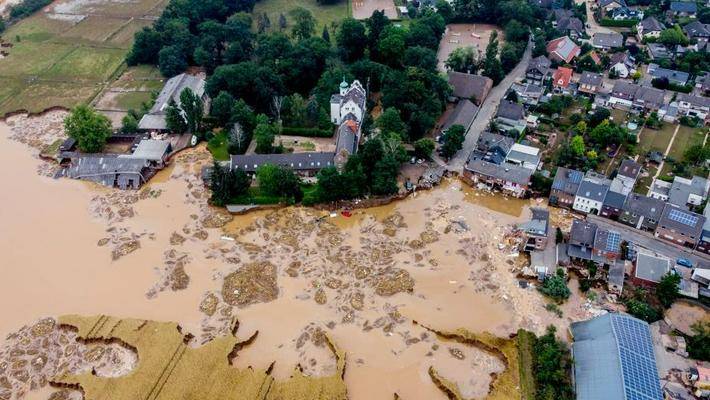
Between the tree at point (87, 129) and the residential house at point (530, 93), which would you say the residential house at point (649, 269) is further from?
the tree at point (87, 129)

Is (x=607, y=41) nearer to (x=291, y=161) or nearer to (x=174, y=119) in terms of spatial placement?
(x=291, y=161)

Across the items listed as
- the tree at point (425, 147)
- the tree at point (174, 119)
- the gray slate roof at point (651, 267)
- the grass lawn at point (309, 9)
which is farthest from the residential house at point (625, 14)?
the tree at point (174, 119)

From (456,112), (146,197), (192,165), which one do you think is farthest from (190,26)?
(456,112)

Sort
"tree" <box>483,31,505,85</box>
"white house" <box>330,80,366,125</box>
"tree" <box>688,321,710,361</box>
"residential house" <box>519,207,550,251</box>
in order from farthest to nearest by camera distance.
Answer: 1. "tree" <box>483,31,505,85</box>
2. "white house" <box>330,80,366,125</box>
3. "residential house" <box>519,207,550,251</box>
4. "tree" <box>688,321,710,361</box>

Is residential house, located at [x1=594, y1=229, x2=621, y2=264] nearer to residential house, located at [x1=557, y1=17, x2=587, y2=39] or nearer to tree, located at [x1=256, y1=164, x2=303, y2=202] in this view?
tree, located at [x1=256, y1=164, x2=303, y2=202]

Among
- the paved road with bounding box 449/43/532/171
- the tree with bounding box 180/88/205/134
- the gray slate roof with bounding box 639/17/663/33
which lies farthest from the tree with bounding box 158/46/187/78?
the gray slate roof with bounding box 639/17/663/33

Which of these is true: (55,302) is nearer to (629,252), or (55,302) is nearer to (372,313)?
(372,313)
